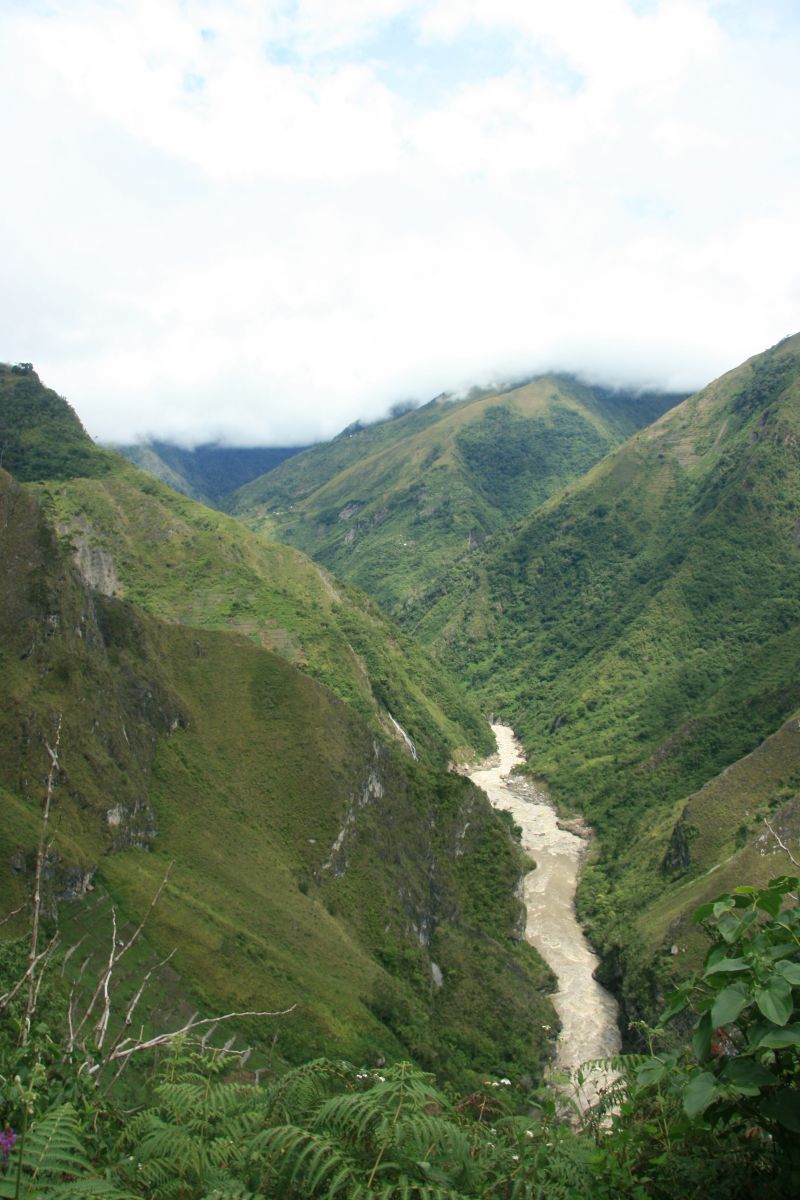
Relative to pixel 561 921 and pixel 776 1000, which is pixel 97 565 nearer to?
pixel 561 921

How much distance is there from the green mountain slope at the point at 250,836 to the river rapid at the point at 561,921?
3841 mm

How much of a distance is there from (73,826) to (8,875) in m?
9.46

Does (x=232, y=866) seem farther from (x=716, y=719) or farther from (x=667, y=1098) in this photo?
(x=716, y=719)

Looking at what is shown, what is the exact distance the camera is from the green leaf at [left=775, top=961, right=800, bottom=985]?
5133 millimetres

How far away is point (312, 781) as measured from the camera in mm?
73188

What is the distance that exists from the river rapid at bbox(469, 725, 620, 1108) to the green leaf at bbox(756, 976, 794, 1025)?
40.2 m

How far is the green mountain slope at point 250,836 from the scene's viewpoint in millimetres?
47875

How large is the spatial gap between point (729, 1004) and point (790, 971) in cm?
47

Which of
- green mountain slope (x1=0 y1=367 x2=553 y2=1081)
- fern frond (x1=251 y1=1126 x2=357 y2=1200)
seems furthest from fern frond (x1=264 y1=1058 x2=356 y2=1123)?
green mountain slope (x1=0 y1=367 x2=553 y2=1081)

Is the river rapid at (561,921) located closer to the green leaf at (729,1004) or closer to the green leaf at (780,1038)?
the green leaf at (729,1004)

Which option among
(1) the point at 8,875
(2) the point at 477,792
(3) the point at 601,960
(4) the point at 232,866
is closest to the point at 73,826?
(1) the point at 8,875

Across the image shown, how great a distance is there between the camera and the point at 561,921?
3802 inches

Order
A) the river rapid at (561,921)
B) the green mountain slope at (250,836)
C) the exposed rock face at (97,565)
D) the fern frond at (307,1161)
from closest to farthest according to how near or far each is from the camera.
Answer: the fern frond at (307,1161)
the green mountain slope at (250,836)
the river rapid at (561,921)
the exposed rock face at (97,565)

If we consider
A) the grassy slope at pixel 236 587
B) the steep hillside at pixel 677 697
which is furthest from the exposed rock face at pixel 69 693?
the steep hillside at pixel 677 697
